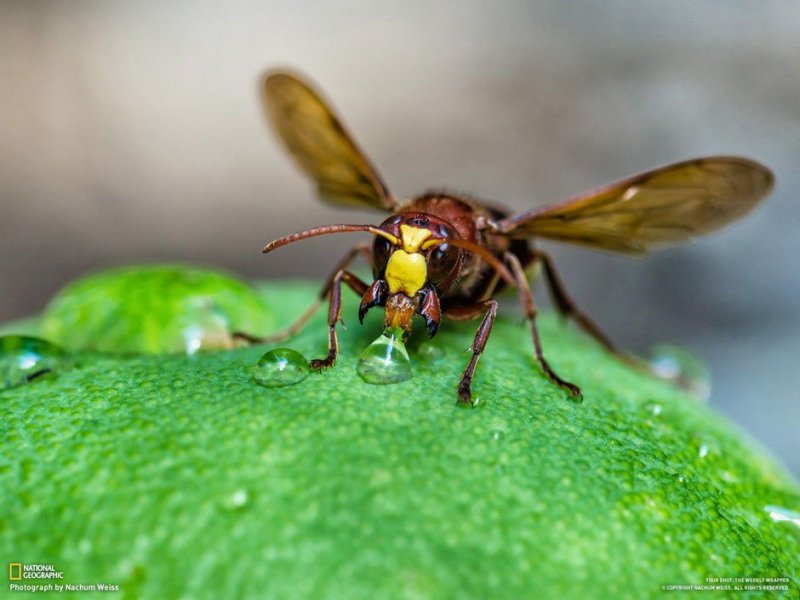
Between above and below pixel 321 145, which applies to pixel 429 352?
below

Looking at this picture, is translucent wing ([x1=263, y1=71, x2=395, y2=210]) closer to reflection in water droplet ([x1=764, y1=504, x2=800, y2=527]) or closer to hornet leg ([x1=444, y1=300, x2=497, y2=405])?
hornet leg ([x1=444, y1=300, x2=497, y2=405])

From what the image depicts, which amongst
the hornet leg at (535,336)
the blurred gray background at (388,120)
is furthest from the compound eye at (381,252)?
the blurred gray background at (388,120)

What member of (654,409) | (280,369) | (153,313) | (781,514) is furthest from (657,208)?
(153,313)

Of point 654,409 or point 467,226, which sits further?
point 467,226

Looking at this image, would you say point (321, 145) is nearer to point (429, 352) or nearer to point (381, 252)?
point (381, 252)

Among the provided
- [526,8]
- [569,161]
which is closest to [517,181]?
[569,161]

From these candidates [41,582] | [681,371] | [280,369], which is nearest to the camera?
[41,582]

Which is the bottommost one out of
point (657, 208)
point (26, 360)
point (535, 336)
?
point (26, 360)

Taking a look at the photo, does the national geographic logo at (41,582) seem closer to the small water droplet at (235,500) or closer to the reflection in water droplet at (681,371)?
the small water droplet at (235,500)
